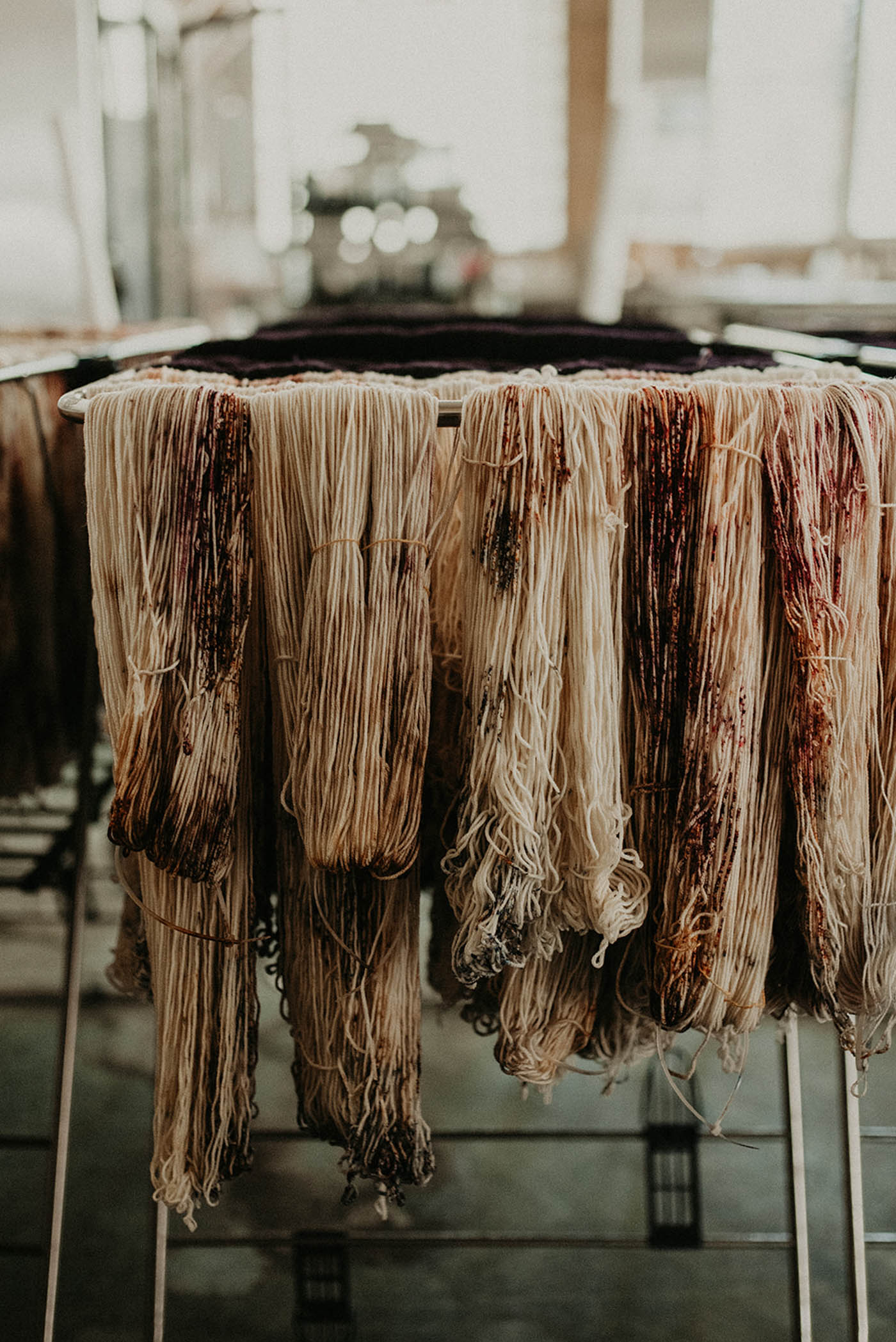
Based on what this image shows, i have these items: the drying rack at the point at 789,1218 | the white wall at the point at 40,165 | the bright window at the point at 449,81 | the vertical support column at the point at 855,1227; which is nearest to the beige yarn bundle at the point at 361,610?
the drying rack at the point at 789,1218

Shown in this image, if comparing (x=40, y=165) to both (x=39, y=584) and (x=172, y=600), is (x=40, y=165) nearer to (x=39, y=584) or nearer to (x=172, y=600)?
(x=39, y=584)

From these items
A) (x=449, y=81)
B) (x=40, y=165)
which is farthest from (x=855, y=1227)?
(x=449, y=81)

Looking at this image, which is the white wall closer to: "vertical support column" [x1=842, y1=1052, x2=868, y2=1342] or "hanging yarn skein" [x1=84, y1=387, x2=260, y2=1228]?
"hanging yarn skein" [x1=84, y1=387, x2=260, y2=1228]

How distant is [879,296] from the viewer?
3479 mm

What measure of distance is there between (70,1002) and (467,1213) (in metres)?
0.97

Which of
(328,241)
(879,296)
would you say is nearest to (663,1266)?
(879,296)

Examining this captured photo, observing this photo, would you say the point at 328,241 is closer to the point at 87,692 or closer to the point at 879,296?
the point at 879,296

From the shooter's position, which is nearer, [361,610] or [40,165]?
[361,610]

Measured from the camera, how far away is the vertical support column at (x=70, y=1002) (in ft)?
4.30

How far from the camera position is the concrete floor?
5.49 ft

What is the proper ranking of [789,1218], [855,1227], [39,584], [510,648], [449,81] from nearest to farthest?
[510,648] → [855,1227] → [789,1218] → [39,584] → [449,81]

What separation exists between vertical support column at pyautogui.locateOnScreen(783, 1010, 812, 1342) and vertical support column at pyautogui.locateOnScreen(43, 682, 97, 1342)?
37.9 inches

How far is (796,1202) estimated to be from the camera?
4.63 feet

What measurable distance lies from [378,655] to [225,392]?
29 cm
